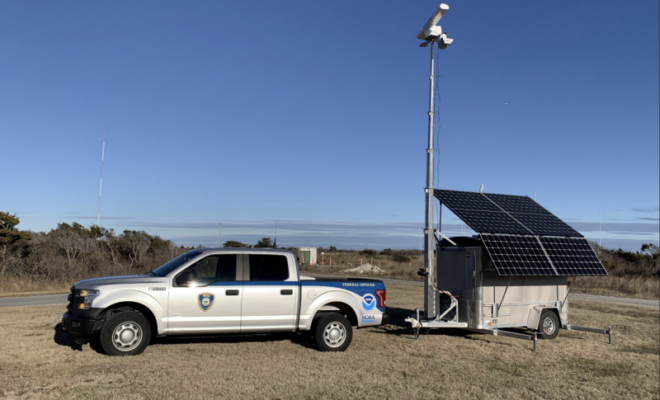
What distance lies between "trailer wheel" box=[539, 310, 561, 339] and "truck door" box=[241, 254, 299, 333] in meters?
5.78

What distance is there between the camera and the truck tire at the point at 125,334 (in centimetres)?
803

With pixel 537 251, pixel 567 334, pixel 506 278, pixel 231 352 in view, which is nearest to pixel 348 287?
pixel 231 352

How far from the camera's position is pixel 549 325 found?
11.4m

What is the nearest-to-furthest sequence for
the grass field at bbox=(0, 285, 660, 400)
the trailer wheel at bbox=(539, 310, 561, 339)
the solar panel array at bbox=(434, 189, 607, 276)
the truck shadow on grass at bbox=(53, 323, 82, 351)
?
the grass field at bbox=(0, 285, 660, 400), the truck shadow on grass at bbox=(53, 323, 82, 351), the solar panel array at bbox=(434, 189, 607, 276), the trailer wheel at bbox=(539, 310, 561, 339)

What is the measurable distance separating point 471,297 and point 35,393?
798 cm

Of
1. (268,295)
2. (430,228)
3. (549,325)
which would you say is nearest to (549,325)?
(549,325)

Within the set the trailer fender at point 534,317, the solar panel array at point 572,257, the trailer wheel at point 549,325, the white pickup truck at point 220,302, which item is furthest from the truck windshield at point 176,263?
the trailer wheel at point 549,325

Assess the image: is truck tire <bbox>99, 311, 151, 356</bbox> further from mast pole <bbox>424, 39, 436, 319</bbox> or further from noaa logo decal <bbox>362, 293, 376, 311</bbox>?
mast pole <bbox>424, 39, 436, 319</bbox>

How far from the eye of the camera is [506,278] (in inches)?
431

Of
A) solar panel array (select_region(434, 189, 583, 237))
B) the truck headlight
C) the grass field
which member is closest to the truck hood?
the truck headlight

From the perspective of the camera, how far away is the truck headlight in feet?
26.6

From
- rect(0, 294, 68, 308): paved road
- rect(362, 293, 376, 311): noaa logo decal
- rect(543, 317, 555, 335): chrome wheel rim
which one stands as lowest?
rect(0, 294, 68, 308): paved road

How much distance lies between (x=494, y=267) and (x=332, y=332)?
3.70 metres

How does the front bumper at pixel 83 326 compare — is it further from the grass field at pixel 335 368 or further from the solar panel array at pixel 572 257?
the solar panel array at pixel 572 257
